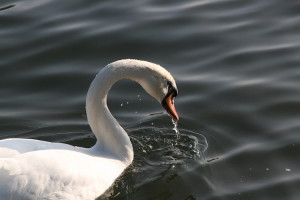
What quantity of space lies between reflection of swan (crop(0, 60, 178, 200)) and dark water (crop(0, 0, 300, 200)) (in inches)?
10.8

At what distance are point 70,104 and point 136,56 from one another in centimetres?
148

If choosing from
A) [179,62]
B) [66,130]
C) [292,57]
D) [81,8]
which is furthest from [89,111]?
[81,8]

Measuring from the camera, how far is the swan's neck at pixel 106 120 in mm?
7766

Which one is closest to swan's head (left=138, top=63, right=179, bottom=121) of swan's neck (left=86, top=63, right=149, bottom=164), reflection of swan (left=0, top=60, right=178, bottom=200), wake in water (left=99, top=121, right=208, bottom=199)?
reflection of swan (left=0, top=60, right=178, bottom=200)

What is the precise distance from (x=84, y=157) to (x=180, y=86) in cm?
A: 274

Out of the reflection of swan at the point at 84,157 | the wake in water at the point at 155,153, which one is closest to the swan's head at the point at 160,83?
the reflection of swan at the point at 84,157

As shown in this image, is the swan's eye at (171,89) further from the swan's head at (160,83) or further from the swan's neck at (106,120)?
the swan's neck at (106,120)

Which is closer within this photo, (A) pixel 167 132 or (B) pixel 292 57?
(A) pixel 167 132

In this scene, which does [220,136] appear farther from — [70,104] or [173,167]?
[70,104]

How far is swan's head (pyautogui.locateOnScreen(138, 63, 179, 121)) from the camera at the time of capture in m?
7.75

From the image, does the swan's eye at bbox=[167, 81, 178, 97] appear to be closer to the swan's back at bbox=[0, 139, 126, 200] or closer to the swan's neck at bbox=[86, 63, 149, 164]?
the swan's neck at bbox=[86, 63, 149, 164]

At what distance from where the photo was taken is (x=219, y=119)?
903 cm

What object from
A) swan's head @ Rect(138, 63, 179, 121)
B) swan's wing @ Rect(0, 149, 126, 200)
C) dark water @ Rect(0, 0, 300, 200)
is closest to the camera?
swan's wing @ Rect(0, 149, 126, 200)

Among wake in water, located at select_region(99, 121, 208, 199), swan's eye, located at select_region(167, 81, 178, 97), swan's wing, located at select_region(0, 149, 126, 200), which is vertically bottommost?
wake in water, located at select_region(99, 121, 208, 199)
